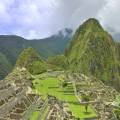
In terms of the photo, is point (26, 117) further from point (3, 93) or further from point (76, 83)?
point (76, 83)

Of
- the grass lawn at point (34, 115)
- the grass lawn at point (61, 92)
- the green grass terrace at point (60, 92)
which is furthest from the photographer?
the grass lawn at point (61, 92)

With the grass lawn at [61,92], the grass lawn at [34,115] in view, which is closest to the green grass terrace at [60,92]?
the grass lawn at [61,92]

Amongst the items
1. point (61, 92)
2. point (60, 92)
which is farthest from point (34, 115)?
point (60, 92)

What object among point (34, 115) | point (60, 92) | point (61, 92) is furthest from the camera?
point (60, 92)

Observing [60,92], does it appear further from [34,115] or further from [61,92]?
[34,115]

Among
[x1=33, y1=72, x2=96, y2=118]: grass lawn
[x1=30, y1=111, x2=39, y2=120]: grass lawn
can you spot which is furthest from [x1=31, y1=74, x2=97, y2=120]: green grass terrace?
[x1=30, y1=111, x2=39, y2=120]: grass lawn

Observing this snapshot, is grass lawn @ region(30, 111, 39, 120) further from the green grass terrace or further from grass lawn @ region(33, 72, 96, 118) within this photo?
grass lawn @ region(33, 72, 96, 118)

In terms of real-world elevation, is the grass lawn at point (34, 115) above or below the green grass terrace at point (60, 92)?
below

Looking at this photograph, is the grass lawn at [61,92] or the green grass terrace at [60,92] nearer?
the green grass terrace at [60,92]

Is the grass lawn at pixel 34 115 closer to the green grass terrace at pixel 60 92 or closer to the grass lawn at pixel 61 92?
the green grass terrace at pixel 60 92
